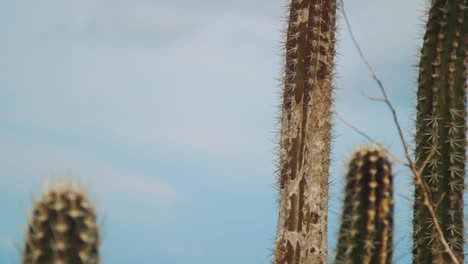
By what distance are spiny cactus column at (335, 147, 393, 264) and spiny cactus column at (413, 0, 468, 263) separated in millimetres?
1738

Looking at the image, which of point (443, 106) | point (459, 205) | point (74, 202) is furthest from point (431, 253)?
point (74, 202)

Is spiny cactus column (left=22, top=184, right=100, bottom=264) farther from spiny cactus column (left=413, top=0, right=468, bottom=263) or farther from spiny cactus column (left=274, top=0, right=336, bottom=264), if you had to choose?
spiny cactus column (left=274, top=0, right=336, bottom=264)

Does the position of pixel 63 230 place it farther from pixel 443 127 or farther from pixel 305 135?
pixel 305 135

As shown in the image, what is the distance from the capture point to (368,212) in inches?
122

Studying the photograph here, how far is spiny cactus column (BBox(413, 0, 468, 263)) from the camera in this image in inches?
191

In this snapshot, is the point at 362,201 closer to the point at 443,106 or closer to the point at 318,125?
the point at 443,106

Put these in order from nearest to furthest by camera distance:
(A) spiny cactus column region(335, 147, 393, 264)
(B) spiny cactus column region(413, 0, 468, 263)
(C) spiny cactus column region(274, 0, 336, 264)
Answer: (A) spiny cactus column region(335, 147, 393, 264) → (B) spiny cactus column region(413, 0, 468, 263) → (C) spiny cactus column region(274, 0, 336, 264)

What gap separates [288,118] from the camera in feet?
20.4

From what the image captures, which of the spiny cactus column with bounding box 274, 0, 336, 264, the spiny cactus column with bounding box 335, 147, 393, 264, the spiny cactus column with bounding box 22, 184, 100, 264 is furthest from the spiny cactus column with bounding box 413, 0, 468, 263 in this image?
the spiny cactus column with bounding box 22, 184, 100, 264

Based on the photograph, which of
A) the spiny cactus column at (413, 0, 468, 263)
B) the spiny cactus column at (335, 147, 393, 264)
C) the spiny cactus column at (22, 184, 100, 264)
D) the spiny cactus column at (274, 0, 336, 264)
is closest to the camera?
the spiny cactus column at (22, 184, 100, 264)

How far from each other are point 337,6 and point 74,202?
169 inches

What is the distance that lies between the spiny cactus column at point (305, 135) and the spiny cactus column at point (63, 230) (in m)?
3.45

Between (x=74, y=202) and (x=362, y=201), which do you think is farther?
(x=362, y=201)

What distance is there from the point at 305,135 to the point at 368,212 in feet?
10.0
